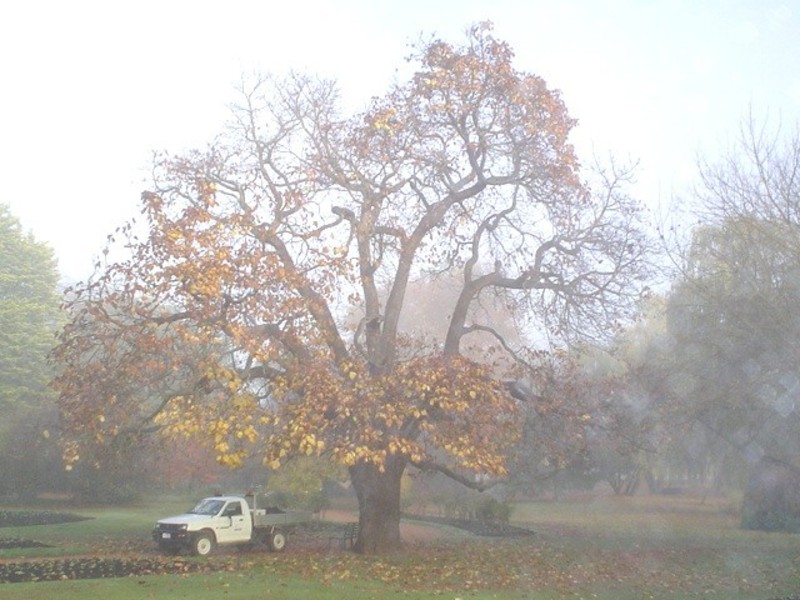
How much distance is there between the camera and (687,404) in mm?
25203

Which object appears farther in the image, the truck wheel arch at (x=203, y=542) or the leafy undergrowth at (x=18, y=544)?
the leafy undergrowth at (x=18, y=544)

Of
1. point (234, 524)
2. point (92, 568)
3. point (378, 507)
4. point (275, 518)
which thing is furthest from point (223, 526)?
point (92, 568)

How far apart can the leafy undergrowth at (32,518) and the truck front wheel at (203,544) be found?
43.8 feet

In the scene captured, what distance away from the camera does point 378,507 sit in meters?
21.3

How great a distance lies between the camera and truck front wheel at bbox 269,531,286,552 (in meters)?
23.8

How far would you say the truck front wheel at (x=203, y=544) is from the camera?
866 inches

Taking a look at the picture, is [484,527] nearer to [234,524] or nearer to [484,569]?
[234,524]

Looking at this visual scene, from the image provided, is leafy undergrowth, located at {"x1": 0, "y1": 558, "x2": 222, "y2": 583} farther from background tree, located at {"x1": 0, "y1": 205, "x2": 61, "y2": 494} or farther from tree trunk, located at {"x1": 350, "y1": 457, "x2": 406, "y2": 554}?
background tree, located at {"x1": 0, "y1": 205, "x2": 61, "y2": 494}

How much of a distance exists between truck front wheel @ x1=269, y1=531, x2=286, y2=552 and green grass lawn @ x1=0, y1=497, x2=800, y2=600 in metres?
0.66

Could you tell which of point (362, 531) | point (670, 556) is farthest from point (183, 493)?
point (670, 556)

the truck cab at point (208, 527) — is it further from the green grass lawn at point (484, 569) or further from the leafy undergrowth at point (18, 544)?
the leafy undergrowth at point (18, 544)

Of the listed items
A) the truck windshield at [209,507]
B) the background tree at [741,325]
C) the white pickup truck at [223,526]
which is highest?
the background tree at [741,325]

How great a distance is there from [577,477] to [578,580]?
28.8 m

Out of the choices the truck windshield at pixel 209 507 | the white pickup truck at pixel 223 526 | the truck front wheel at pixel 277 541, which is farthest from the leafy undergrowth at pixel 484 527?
the truck windshield at pixel 209 507
